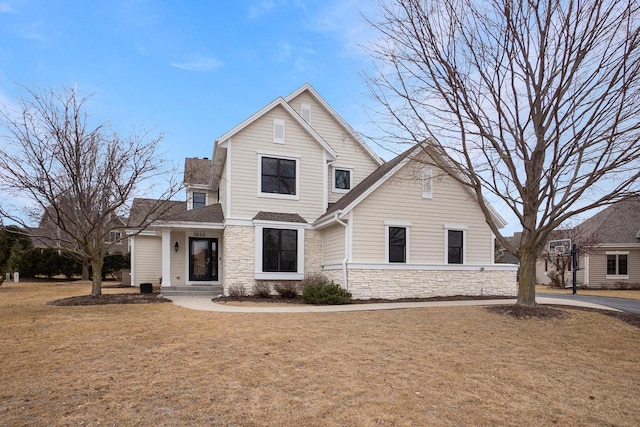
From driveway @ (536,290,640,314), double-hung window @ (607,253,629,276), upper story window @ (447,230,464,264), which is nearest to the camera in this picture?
driveway @ (536,290,640,314)

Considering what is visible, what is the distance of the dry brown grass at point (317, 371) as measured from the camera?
189 inches

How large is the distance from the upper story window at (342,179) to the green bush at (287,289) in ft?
18.2

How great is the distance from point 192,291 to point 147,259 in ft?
32.4

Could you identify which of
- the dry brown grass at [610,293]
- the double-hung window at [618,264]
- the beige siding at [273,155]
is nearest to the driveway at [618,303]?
the dry brown grass at [610,293]

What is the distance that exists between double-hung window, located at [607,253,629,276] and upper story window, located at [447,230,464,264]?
53.1ft

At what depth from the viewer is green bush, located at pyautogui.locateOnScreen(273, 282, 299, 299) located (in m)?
16.4

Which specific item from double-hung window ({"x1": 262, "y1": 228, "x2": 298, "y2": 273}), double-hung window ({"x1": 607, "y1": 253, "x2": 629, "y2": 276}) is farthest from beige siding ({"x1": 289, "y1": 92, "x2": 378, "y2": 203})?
double-hung window ({"x1": 607, "y1": 253, "x2": 629, "y2": 276})

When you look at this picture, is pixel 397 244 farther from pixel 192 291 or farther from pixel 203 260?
pixel 203 260

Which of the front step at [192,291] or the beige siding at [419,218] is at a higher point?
the beige siding at [419,218]

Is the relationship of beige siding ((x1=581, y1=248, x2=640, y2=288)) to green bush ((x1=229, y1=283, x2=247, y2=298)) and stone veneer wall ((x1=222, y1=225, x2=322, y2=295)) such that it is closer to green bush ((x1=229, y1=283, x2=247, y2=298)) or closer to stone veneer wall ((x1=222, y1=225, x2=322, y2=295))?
stone veneer wall ((x1=222, y1=225, x2=322, y2=295))

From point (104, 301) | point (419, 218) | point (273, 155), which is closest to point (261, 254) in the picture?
point (273, 155)

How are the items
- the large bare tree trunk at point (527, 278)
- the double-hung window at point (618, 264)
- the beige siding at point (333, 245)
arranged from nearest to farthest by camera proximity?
the large bare tree trunk at point (527, 278), the beige siding at point (333, 245), the double-hung window at point (618, 264)

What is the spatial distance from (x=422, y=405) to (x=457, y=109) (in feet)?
30.8

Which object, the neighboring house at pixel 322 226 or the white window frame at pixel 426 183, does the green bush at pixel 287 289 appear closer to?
the neighboring house at pixel 322 226
